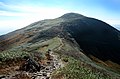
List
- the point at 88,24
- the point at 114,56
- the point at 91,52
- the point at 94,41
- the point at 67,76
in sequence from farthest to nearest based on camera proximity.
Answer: the point at 88,24 → the point at 94,41 → the point at 114,56 → the point at 91,52 → the point at 67,76

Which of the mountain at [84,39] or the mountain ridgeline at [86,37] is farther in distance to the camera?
the mountain ridgeline at [86,37]

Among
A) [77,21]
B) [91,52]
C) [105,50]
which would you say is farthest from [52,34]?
[77,21]

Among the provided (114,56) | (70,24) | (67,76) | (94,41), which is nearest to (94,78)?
(67,76)

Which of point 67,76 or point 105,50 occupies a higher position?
point 67,76

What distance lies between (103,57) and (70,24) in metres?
42.9

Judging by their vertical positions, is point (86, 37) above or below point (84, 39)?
above

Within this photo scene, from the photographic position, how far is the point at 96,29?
156 meters

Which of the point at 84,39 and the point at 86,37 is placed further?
the point at 86,37

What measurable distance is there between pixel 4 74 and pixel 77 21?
435 ft

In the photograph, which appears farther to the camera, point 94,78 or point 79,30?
point 79,30

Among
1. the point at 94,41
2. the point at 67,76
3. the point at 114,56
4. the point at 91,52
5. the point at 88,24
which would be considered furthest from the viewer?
the point at 88,24

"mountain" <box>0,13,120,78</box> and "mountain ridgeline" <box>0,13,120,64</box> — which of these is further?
"mountain ridgeline" <box>0,13,120,64</box>

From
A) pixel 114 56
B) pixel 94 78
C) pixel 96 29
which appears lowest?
pixel 114 56

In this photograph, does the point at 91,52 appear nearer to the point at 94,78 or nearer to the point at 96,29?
the point at 96,29
